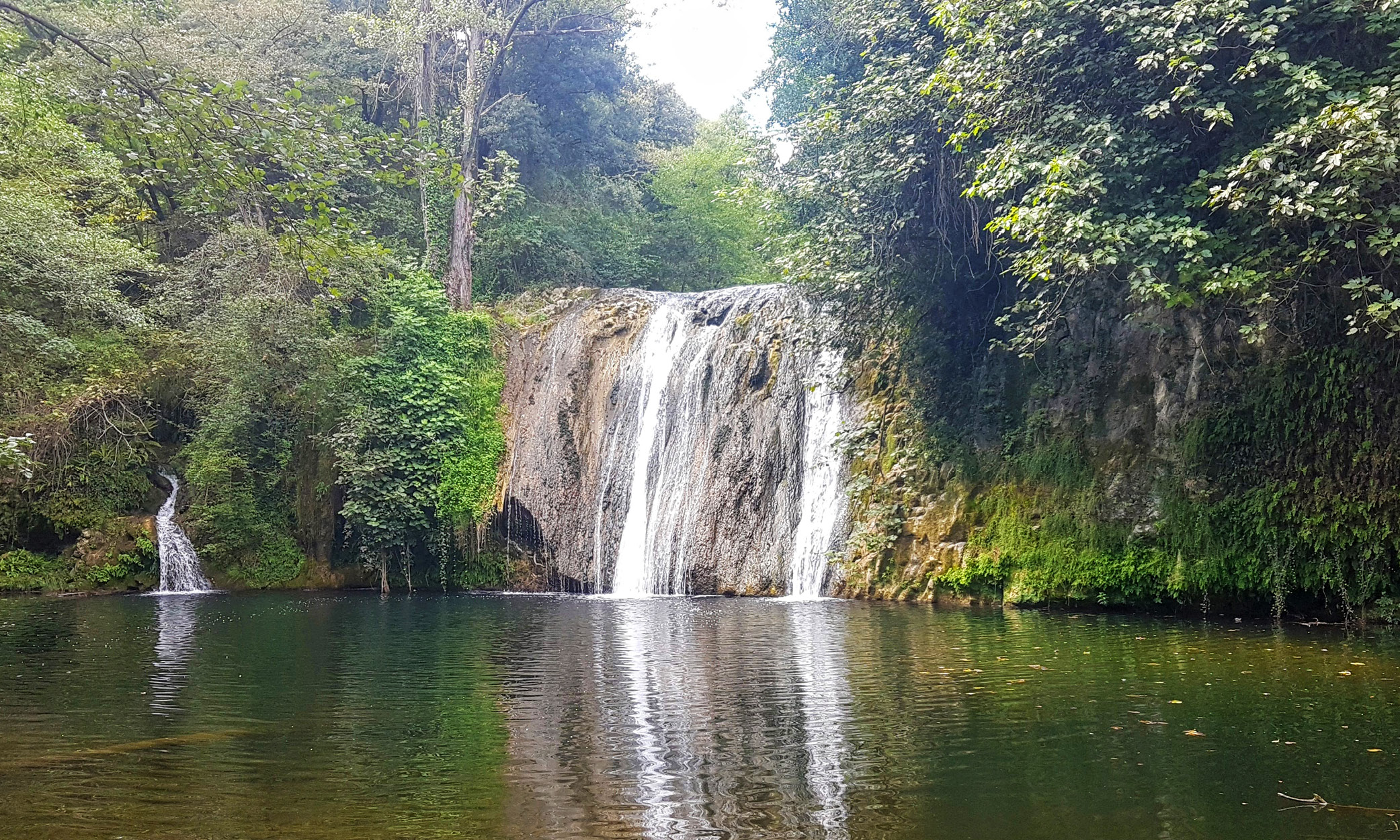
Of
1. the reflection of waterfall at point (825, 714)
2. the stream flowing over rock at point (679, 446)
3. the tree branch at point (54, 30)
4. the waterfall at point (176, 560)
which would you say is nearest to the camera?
the reflection of waterfall at point (825, 714)

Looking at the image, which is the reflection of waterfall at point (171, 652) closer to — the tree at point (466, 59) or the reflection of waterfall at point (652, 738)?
the reflection of waterfall at point (652, 738)

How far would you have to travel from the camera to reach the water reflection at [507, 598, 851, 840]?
4.24 meters

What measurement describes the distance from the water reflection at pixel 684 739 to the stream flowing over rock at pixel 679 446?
25.1ft

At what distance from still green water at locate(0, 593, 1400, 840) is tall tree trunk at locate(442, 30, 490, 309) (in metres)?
16.1

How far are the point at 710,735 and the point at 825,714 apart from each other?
915 mm

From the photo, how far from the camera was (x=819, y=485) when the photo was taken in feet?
59.7

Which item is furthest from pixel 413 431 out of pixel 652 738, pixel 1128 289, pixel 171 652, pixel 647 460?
pixel 652 738

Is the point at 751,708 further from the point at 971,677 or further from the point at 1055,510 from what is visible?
the point at 1055,510

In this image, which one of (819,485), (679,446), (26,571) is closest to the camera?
(819,485)

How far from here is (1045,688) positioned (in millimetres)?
7266

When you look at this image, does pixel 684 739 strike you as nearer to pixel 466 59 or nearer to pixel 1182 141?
pixel 1182 141

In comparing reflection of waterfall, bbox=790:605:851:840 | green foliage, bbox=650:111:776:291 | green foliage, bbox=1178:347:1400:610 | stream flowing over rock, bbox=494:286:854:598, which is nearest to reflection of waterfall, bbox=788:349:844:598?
stream flowing over rock, bbox=494:286:854:598

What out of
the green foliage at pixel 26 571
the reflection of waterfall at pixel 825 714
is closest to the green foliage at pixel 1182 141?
the reflection of waterfall at pixel 825 714

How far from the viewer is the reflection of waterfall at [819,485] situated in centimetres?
1736
